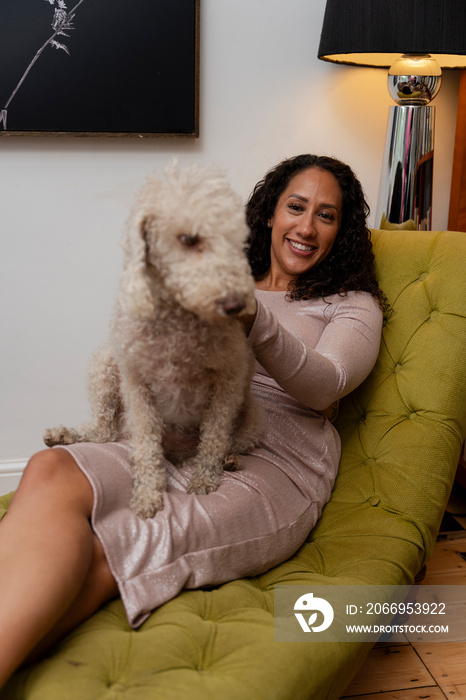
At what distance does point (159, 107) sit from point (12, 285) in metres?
0.83

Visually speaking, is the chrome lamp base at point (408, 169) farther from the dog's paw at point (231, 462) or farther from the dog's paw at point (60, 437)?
the dog's paw at point (60, 437)

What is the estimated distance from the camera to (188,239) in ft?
3.55

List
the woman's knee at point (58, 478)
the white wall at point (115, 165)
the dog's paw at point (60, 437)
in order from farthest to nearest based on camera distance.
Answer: the white wall at point (115, 165), the dog's paw at point (60, 437), the woman's knee at point (58, 478)

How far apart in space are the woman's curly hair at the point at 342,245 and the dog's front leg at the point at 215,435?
484 millimetres

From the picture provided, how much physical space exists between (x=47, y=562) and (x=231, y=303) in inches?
21.4

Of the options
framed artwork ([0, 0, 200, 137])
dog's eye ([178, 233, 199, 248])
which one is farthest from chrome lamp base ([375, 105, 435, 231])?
dog's eye ([178, 233, 199, 248])

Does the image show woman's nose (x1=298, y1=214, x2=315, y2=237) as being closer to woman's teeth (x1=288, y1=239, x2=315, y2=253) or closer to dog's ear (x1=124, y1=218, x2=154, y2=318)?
woman's teeth (x1=288, y1=239, x2=315, y2=253)

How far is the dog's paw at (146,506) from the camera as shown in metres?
1.29

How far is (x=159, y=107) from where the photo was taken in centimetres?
219

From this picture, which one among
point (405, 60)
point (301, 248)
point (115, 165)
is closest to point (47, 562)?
point (301, 248)

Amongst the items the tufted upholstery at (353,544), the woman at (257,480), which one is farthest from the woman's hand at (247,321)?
the tufted upholstery at (353,544)

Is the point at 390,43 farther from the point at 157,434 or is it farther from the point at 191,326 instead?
the point at 157,434

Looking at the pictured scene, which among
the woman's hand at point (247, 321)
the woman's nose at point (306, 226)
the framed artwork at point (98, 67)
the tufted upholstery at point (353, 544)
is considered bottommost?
the tufted upholstery at point (353, 544)

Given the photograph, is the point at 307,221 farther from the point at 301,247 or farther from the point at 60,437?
the point at 60,437
